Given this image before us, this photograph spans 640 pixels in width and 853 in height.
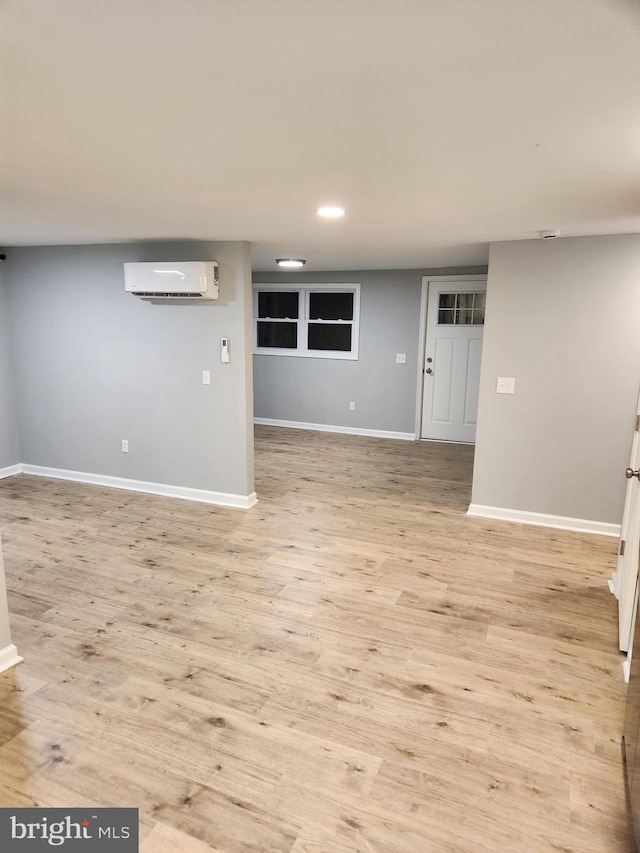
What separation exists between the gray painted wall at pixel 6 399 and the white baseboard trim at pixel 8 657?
3.31 meters

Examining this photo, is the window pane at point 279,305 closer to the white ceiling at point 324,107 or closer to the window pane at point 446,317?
the window pane at point 446,317

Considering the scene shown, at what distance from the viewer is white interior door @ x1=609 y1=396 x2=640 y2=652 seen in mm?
2359

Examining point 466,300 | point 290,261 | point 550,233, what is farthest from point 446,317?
point 550,233

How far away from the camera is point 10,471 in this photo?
206 inches

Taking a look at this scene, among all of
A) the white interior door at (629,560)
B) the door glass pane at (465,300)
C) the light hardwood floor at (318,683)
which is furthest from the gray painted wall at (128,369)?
the door glass pane at (465,300)

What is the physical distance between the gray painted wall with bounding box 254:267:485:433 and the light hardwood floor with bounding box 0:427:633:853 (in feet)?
9.85

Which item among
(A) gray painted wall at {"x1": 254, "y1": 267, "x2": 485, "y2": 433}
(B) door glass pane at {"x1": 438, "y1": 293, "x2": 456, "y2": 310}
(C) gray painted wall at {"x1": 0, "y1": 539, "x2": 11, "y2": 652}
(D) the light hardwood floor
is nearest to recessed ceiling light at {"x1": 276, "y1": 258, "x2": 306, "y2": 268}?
A: (A) gray painted wall at {"x1": 254, "y1": 267, "x2": 485, "y2": 433}

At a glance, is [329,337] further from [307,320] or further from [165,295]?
[165,295]

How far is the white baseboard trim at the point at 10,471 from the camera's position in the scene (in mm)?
5148

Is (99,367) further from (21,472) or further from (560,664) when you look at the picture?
(560,664)

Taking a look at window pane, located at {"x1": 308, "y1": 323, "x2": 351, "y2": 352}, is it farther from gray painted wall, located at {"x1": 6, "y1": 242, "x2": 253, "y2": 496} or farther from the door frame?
gray painted wall, located at {"x1": 6, "y1": 242, "x2": 253, "y2": 496}

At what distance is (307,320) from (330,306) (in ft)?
1.32

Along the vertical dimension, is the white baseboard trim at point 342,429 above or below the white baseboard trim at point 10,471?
above

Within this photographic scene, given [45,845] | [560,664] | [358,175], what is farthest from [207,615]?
[358,175]
